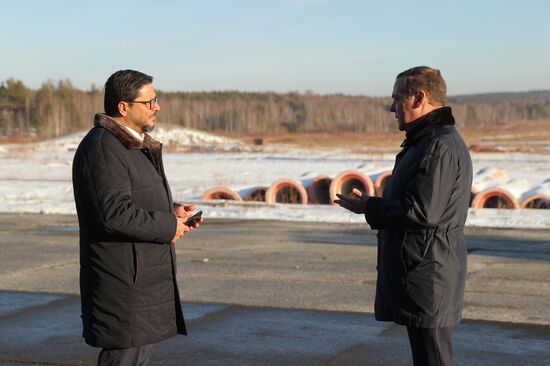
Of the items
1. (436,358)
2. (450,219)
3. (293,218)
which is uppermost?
(450,219)

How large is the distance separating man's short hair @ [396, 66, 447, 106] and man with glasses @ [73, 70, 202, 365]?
48.1 inches

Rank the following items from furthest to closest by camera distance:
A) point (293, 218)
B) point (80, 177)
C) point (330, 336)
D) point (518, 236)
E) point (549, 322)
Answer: point (293, 218) → point (518, 236) → point (549, 322) → point (330, 336) → point (80, 177)

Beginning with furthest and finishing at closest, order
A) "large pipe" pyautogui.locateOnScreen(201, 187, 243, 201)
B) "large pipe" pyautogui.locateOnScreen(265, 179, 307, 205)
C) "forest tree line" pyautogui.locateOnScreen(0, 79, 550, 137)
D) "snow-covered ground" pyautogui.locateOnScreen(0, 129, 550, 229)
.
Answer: "forest tree line" pyautogui.locateOnScreen(0, 79, 550, 137) < "large pipe" pyautogui.locateOnScreen(201, 187, 243, 201) < "large pipe" pyautogui.locateOnScreen(265, 179, 307, 205) < "snow-covered ground" pyautogui.locateOnScreen(0, 129, 550, 229)

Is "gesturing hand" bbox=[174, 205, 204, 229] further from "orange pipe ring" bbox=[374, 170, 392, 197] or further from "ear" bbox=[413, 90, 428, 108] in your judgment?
"orange pipe ring" bbox=[374, 170, 392, 197]

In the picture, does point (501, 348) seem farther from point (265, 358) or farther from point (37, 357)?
point (37, 357)

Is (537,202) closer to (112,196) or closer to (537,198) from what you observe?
(537,198)

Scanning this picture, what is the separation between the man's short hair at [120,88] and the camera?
4.36m

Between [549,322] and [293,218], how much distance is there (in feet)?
32.5

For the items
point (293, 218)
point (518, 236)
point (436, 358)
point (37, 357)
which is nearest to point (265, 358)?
point (37, 357)

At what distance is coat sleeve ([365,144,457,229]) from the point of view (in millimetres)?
4168

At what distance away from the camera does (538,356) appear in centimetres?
665

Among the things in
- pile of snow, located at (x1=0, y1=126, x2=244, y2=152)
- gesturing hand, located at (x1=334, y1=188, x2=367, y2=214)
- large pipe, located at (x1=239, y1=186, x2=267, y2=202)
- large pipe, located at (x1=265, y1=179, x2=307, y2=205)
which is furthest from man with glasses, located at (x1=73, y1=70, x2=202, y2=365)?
pile of snow, located at (x1=0, y1=126, x2=244, y2=152)

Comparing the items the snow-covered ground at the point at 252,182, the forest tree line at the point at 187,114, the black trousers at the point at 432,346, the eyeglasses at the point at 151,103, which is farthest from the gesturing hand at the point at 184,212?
the forest tree line at the point at 187,114

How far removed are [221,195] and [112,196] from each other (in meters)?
17.5
